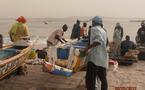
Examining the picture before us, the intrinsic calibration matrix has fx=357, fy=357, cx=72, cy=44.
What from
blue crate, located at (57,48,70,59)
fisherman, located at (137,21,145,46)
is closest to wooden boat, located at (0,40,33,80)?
blue crate, located at (57,48,70,59)

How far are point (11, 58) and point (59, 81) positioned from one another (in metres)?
1.38

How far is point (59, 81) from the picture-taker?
915cm

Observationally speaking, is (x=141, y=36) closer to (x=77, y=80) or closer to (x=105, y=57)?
(x=77, y=80)

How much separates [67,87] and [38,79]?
1121 millimetres

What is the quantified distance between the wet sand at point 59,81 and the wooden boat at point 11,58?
342mm

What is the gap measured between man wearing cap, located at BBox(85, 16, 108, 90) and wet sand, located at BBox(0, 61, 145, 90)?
973mm

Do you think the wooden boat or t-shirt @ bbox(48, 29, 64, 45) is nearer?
the wooden boat

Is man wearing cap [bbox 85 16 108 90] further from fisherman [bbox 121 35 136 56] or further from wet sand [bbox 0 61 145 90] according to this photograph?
fisherman [bbox 121 35 136 56]

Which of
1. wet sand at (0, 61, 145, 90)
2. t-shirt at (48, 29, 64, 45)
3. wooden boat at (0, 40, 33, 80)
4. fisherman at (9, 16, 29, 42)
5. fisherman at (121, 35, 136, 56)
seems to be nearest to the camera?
wooden boat at (0, 40, 33, 80)

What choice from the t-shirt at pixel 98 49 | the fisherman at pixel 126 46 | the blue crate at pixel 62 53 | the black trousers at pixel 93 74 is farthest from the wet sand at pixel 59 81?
the fisherman at pixel 126 46

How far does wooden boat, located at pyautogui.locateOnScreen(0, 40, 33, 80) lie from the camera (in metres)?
8.21

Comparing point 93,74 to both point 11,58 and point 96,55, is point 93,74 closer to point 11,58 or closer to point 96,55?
point 96,55

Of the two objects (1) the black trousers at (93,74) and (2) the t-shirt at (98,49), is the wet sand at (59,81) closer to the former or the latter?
(1) the black trousers at (93,74)

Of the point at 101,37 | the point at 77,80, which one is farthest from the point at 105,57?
the point at 77,80
